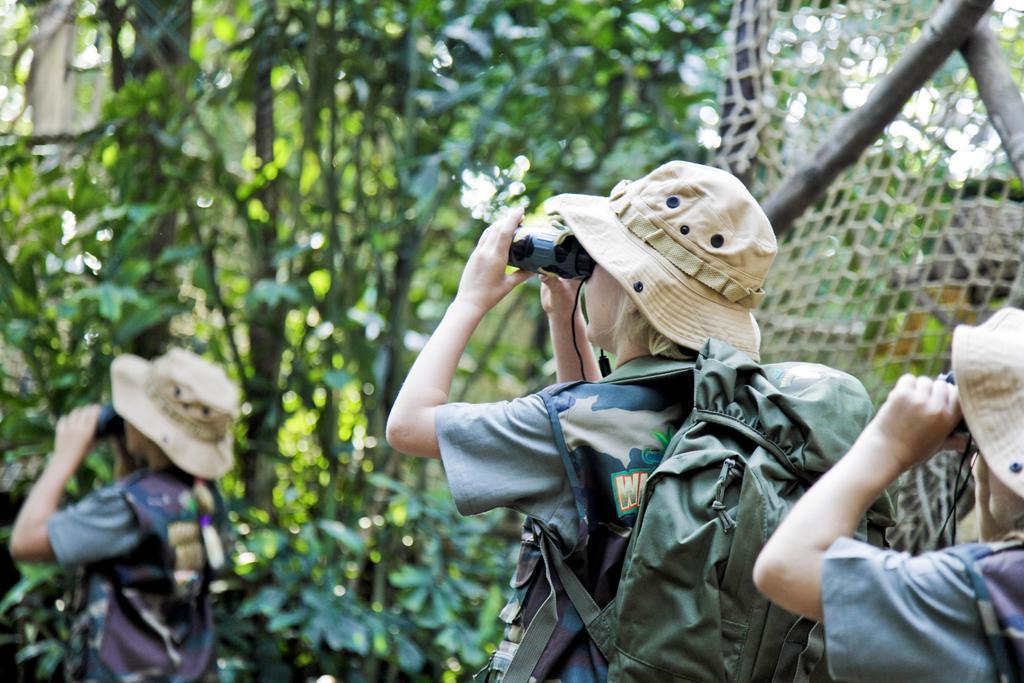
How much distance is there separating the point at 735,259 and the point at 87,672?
2.19 metres

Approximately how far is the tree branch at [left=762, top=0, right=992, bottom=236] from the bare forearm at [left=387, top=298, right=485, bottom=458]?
1227 mm

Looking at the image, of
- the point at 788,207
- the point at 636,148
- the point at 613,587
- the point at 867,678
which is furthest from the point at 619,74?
the point at 867,678

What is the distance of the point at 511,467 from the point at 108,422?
6.26 ft

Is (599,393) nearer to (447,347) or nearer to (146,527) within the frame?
(447,347)

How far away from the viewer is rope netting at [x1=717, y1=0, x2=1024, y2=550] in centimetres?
270

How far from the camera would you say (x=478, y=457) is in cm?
166

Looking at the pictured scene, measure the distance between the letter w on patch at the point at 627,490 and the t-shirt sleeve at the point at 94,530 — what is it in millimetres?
1801

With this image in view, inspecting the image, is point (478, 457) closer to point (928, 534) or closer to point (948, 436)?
point (948, 436)

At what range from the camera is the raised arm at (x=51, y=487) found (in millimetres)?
2992

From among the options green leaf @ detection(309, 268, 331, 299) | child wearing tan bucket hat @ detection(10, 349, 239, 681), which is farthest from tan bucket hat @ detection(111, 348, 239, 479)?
green leaf @ detection(309, 268, 331, 299)

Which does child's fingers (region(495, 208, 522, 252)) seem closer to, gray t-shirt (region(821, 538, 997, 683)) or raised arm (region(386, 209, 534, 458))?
raised arm (region(386, 209, 534, 458))

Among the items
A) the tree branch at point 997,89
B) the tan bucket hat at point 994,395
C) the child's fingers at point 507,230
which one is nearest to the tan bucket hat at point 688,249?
the child's fingers at point 507,230

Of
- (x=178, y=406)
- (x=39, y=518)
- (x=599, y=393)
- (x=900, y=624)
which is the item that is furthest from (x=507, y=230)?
(x=39, y=518)

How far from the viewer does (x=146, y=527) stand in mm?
2961
